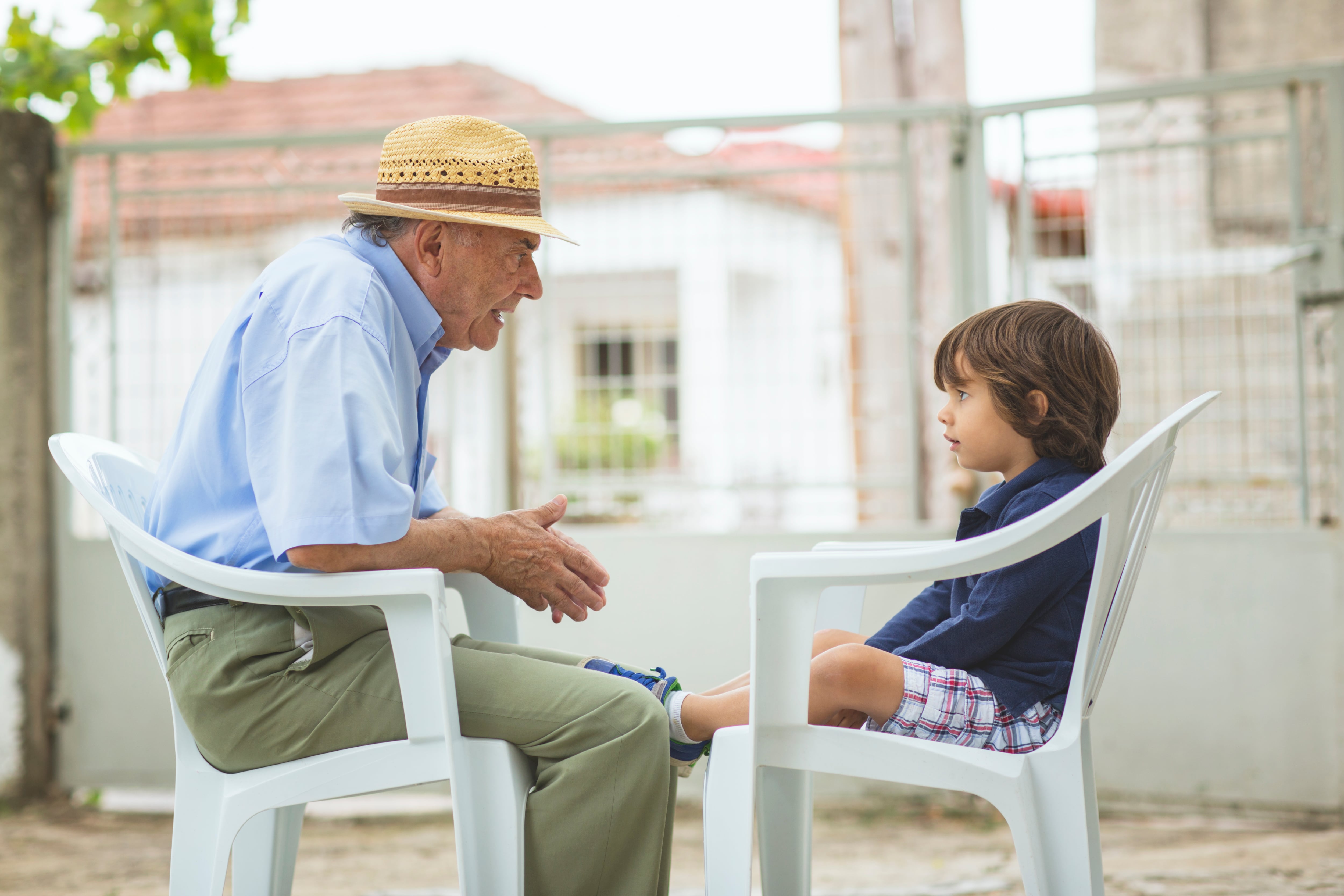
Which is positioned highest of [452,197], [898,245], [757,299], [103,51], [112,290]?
[103,51]

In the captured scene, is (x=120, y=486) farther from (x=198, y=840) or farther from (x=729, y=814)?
(x=729, y=814)

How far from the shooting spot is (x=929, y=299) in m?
5.11

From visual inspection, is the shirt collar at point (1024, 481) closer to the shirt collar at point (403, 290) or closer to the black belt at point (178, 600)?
the shirt collar at point (403, 290)

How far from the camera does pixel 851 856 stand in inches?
123

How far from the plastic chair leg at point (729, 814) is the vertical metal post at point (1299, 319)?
2.59 meters

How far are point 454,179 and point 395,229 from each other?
143 mm

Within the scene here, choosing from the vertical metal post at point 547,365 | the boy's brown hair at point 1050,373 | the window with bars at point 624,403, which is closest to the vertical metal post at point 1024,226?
the window with bars at point 624,403

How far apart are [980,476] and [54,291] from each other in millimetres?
3240

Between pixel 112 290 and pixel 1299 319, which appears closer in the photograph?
pixel 1299 319

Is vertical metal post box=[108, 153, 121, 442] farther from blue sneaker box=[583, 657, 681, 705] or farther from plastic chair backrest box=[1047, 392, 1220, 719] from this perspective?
plastic chair backrest box=[1047, 392, 1220, 719]

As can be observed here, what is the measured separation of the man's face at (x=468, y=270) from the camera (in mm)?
1791

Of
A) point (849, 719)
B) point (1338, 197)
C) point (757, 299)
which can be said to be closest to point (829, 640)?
point (849, 719)

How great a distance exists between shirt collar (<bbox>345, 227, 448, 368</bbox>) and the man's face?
0.03m

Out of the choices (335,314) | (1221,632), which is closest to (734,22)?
(1221,632)
